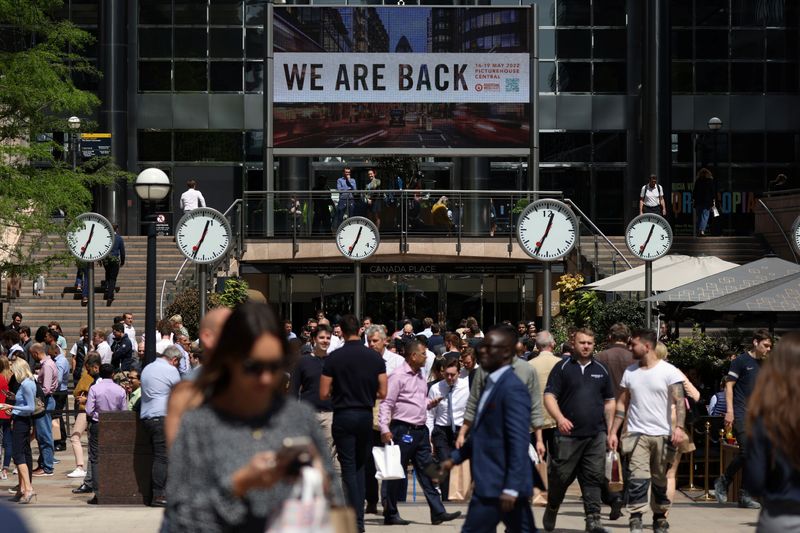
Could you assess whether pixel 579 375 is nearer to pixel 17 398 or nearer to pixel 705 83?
pixel 17 398

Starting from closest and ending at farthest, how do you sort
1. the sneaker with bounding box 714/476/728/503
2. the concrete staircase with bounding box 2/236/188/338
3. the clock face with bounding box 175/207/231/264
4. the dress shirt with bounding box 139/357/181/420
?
the dress shirt with bounding box 139/357/181/420 < the sneaker with bounding box 714/476/728/503 < the clock face with bounding box 175/207/231/264 < the concrete staircase with bounding box 2/236/188/338

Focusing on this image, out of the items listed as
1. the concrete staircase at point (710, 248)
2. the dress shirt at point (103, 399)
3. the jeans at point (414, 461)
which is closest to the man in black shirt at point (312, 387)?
the jeans at point (414, 461)

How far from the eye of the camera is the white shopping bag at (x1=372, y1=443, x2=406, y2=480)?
12445mm

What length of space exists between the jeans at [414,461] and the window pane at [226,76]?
1411 inches

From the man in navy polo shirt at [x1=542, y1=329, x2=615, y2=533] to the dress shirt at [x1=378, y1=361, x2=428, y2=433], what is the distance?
5.53 feet

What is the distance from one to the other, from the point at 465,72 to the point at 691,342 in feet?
51.1

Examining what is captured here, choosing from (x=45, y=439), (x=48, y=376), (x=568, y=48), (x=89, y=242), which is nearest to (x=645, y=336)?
(x=45, y=439)

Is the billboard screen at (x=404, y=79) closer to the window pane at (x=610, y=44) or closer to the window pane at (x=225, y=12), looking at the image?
the window pane at (x=610, y=44)

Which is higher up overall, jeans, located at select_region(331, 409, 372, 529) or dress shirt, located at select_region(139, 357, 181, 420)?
dress shirt, located at select_region(139, 357, 181, 420)

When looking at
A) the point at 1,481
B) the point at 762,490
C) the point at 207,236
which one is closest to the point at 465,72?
the point at 207,236

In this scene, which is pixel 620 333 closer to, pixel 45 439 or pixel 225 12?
pixel 45 439

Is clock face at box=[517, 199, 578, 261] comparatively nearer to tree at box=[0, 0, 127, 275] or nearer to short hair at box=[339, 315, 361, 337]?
short hair at box=[339, 315, 361, 337]

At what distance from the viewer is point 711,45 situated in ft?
160

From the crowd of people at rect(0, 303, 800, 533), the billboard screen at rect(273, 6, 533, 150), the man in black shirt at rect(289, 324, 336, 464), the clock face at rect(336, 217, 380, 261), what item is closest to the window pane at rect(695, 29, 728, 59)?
the billboard screen at rect(273, 6, 533, 150)
